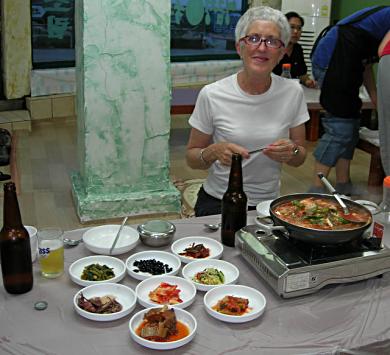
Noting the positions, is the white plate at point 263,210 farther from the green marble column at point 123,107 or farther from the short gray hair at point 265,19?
the green marble column at point 123,107

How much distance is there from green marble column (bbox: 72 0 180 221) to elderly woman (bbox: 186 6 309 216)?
1.33m

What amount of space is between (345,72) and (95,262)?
2558mm

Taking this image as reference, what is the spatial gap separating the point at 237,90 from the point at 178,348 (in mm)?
1283

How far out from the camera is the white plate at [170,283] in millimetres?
1368

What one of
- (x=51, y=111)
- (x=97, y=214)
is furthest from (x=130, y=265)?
(x=51, y=111)

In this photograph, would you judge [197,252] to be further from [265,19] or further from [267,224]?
[265,19]

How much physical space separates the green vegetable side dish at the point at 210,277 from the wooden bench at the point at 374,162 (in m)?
2.96

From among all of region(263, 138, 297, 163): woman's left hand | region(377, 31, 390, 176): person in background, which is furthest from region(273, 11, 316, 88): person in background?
region(263, 138, 297, 163): woman's left hand

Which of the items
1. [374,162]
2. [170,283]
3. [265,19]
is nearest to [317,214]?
[170,283]

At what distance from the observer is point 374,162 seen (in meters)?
4.32

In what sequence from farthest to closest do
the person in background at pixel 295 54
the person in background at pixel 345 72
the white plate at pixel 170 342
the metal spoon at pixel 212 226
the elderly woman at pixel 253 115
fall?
the person in background at pixel 295 54, the person in background at pixel 345 72, the elderly woman at pixel 253 115, the metal spoon at pixel 212 226, the white plate at pixel 170 342

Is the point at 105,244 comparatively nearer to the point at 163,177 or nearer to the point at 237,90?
the point at 237,90

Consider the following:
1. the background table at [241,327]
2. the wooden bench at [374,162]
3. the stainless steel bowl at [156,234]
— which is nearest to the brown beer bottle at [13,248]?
the background table at [241,327]

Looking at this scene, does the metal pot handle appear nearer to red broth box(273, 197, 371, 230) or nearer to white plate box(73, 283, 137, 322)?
red broth box(273, 197, 371, 230)
